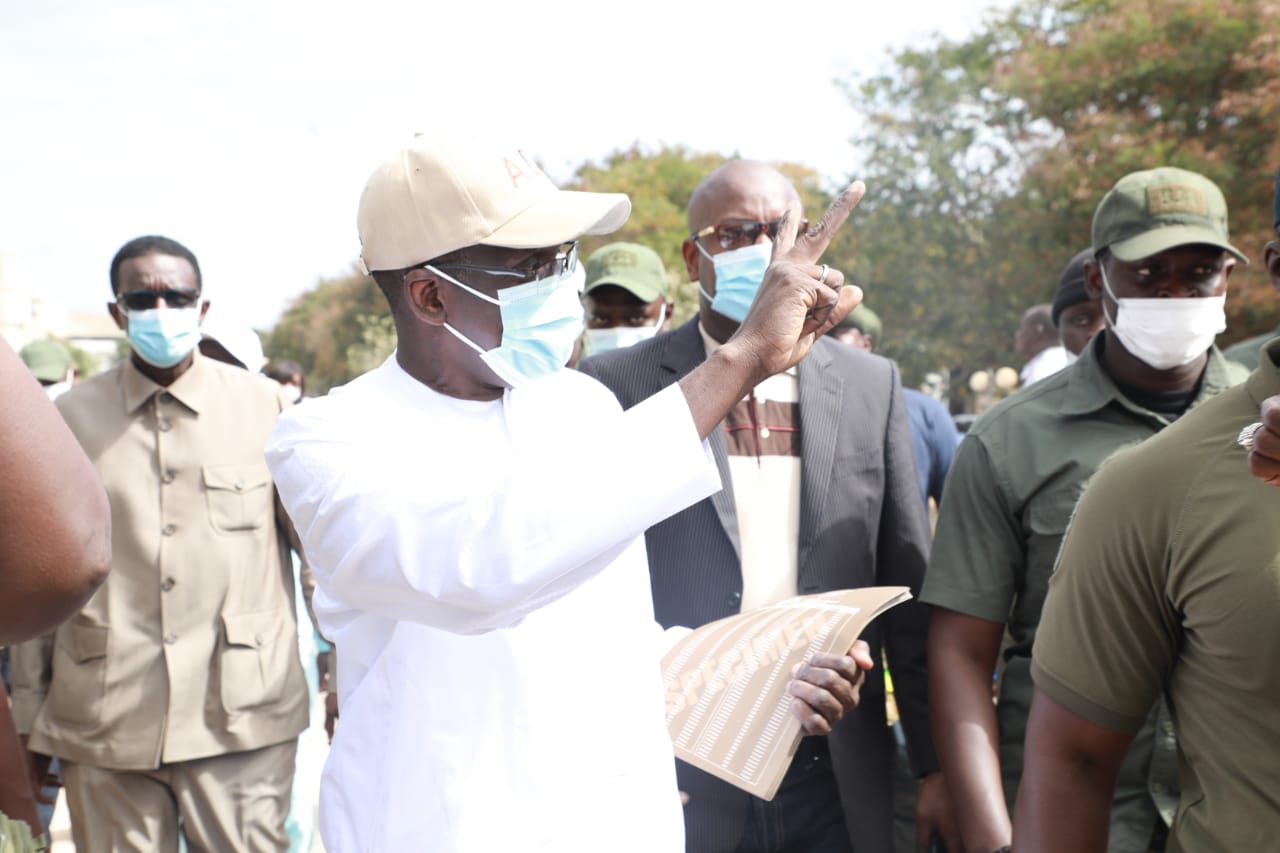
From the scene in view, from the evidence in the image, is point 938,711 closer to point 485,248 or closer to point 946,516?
point 946,516

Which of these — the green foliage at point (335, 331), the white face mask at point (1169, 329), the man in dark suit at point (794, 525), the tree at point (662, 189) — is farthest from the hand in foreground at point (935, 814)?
the green foliage at point (335, 331)

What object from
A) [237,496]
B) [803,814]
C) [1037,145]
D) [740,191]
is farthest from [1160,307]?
[1037,145]

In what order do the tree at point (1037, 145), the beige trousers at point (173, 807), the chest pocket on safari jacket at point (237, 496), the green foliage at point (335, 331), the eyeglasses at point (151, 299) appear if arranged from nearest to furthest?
the beige trousers at point (173, 807) < the chest pocket on safari jacket at point (237, 496) < the eyeglasses at point (151, 299) < the tree at point (1037, 145) < the green foliage at point (335, 331)

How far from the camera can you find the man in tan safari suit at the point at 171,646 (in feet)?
13.7

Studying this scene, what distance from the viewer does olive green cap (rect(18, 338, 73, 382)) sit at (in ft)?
30.0

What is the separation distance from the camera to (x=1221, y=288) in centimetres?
337

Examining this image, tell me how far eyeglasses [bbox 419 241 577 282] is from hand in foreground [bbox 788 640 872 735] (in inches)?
37.7

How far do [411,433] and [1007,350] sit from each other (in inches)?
905

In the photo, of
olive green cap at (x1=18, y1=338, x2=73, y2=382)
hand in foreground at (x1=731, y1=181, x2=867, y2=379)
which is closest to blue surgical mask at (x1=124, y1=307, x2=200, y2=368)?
hand in foreground at (x1=731, y1=181, x2=867, y2=379)

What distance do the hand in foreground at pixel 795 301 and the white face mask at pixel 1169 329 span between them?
1409 millimetres

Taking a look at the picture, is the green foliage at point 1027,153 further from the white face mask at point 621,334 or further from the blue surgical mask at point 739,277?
the blue surgical mask at point 739,277

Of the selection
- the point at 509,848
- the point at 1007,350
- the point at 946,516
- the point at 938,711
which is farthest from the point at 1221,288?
the point at 1007,350

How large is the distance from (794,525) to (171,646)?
7.09 ft

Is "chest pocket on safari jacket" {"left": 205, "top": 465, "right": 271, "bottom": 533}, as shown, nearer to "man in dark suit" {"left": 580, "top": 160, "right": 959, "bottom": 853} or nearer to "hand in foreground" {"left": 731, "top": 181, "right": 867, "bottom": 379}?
"man in dark suit" {"left": 580, "top": 160, "right": 959, "bottom": 853}
